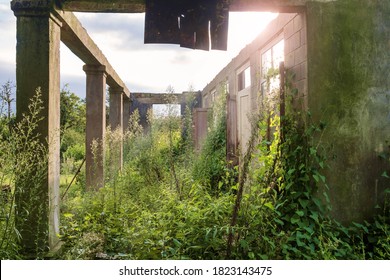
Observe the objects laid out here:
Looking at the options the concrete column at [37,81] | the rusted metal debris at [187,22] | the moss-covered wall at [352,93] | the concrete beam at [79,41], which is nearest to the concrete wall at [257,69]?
the moss-covered wall at [352,93]

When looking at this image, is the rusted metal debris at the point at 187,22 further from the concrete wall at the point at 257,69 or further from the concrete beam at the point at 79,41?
the concrete beam at the point at 79,41

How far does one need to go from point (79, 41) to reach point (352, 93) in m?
3.92

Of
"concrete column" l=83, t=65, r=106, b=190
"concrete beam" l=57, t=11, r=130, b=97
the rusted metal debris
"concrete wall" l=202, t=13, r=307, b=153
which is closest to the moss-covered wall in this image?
"concrete wall" l=202, t=13, r=307, b=153

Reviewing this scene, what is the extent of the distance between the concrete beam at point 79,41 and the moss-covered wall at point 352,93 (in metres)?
3.06

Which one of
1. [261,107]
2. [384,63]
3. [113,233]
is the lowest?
[113,233]

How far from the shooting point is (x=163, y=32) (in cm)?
428

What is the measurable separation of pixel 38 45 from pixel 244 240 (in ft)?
10.3

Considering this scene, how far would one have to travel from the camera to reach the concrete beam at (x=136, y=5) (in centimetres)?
411

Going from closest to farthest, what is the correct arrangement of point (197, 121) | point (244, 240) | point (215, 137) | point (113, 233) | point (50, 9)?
point (244, 240)
point (50, 9)
point (113, 233)
point (215, 137)
point (197, 121)

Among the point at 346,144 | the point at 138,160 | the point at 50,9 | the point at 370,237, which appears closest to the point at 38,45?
the point at 50,9

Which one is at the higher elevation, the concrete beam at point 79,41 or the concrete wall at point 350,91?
the concrete beam at point 79,41

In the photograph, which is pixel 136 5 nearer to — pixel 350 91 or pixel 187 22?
pixel 187 22

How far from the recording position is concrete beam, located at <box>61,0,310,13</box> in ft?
13.5

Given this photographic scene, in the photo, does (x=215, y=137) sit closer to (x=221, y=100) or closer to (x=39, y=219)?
(x=221, y=100)
